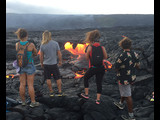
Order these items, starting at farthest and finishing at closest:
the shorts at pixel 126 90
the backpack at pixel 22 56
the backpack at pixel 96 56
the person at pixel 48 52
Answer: the person at pixel 48 52 → the backpack at pixel 96 56 → the shorts at pixel 126 90 → the backpack at pixel 22 56

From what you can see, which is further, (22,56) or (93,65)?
(93,65)

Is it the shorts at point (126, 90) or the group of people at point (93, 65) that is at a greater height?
the group of people at point (93, 65)

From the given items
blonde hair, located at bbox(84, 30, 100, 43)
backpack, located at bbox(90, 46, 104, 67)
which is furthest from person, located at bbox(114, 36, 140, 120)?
blonde hair, located at bbox(84, 30, 100, 43)

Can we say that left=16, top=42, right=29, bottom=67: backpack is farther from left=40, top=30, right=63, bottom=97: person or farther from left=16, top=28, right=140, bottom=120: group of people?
left=40, top=30, right=63, bottom=97: person

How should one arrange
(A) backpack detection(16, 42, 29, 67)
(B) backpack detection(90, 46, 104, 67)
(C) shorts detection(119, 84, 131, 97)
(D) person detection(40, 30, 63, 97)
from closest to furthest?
(A) backpack detection(16, 42, 29, 67) → (C) shorts detection(119, 84, 131, 97) → (B) backpack detection(90, 46, 104, 67) → (D) person detection(40, 30, 63, 97)

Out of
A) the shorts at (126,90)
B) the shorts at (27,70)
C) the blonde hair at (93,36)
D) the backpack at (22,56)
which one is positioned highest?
the blonde hair at (93,36)

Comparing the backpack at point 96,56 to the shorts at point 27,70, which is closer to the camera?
Answer: the shorts at point 27,70

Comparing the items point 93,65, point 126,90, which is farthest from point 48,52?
point 126,90

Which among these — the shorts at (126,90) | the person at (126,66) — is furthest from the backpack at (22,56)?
the shorts at (126,90)

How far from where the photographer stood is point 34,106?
4.35 metres

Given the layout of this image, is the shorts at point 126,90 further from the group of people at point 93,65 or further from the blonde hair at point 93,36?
the blonde hair at point 93,36

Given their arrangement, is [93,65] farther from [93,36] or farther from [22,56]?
[22,56]

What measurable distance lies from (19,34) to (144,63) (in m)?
7.04
